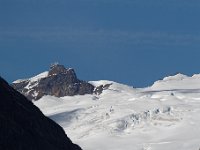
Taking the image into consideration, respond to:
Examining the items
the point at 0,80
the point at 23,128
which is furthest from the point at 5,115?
the point at 0,80

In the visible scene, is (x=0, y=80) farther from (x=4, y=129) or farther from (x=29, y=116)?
(x=4, y=129)

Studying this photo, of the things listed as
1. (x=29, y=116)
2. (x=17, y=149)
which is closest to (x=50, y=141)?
(x=29, y=116)

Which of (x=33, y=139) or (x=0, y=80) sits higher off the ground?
(x=0, y=80)

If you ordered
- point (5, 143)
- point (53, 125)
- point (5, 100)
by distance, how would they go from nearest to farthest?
point (5, 143) < point (5, 100) < point (53, 125)

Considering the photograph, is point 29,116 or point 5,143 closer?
point 5,143

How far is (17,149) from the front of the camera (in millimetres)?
52906

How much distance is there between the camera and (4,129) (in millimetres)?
53219

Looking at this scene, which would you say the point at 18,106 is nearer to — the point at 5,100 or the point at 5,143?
the point at 5,100

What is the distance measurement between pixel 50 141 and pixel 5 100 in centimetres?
375

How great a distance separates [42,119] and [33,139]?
18.3 feet

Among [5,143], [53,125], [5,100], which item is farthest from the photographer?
[53,125]

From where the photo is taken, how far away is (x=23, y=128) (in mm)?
55562

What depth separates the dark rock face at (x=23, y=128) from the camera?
5322cm

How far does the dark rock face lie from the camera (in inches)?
2095
